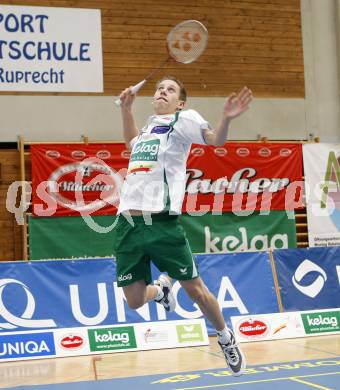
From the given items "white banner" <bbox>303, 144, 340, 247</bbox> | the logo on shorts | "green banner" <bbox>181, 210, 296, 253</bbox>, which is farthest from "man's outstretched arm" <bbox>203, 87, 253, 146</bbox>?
"white banner" <bbox>303, 144, 340, 247</bbox>

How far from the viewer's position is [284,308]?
957cm

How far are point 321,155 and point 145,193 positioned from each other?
942 centimetres

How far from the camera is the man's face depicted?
5.23m

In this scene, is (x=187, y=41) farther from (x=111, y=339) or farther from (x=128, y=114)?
(x=111, y=339)

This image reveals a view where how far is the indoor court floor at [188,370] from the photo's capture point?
6004 millimetres

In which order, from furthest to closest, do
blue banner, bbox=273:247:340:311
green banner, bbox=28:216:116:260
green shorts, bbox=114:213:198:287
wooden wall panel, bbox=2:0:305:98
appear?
wooden wall panel, bbox=2:0:305:98 → green banner, bbox=28:216:116:260 → blue banner, bbox=273:247:340:311 → green shorts, bbox=114:213:198:287

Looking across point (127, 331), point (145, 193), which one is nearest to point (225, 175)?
point (127, 331)

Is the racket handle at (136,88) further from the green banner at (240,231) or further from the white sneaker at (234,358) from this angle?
the green banner at (240,231)

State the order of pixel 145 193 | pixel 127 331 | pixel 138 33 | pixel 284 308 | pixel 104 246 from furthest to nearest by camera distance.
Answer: pixel 138 33
pixel 104 246
pixel 284 308
pixel 127 331
pixel 145 193

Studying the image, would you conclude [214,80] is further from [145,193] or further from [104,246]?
[145,193]

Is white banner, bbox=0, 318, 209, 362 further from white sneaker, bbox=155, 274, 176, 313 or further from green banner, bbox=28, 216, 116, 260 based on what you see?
green banner, bbox=28, 216, 116, 260

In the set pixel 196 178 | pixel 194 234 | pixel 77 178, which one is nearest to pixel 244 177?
pixel 196 178

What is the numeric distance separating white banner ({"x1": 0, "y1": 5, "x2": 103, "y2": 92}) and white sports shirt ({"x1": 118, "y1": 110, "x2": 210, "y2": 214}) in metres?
8.15

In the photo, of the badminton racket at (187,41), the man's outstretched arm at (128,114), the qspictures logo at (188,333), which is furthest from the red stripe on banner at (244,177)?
the man's outstretched arm at (128,114)
